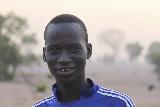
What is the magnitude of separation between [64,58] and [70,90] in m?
0.20

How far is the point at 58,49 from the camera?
2490 mm

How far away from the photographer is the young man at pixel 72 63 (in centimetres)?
247

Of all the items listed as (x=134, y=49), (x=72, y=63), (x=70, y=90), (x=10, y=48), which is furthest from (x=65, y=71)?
(x=134, y=49)

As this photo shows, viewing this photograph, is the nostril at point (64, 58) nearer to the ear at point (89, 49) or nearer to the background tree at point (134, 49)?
the ear at point (89, 49)

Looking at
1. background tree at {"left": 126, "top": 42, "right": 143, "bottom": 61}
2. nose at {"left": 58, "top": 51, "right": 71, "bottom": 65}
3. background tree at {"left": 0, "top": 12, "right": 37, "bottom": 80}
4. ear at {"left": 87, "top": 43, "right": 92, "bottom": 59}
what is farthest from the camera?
background tree at {"left": 126, "top": 42, "right": 143, "bottom": 61}

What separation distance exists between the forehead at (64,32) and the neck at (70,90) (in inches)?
8.9

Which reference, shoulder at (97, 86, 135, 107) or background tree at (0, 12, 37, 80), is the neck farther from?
background tree at (0, 12, 37, 80)

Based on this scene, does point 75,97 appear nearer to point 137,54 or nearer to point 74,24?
point 74,24

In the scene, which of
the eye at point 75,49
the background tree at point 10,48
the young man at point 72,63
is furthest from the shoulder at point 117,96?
the background tree at point 10,48

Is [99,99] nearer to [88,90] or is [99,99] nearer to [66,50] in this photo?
[88,90]

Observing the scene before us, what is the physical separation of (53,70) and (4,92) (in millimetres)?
32152

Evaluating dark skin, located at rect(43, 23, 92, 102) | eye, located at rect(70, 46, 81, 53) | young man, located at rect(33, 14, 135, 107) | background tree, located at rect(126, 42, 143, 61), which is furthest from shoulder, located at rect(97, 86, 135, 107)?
background tree, located at rect(126, 42, 143, 61)

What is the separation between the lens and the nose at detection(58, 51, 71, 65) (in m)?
2.46

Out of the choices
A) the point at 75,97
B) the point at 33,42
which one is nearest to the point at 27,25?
the point at 33,42
